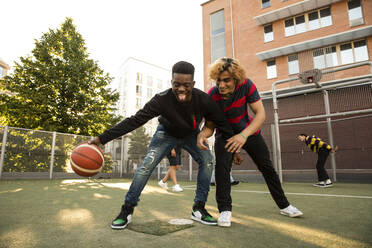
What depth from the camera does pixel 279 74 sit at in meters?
18.8

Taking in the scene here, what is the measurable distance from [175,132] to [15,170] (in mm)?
10234

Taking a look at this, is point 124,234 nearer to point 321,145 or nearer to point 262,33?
point 321,145

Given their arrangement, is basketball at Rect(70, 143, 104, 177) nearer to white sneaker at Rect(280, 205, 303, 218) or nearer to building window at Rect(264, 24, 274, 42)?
white sneaker at Rect(280, 205, 303, 218)

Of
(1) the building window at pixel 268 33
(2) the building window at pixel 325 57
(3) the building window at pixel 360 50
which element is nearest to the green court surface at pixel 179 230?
(2) the building window at pixel 325 57

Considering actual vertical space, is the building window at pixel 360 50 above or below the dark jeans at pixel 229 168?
above

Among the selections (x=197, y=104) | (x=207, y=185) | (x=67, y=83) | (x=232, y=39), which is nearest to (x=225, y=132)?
(x=197, y=104)

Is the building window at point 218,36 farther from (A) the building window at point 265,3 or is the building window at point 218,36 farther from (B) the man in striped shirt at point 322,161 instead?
(B) the man in striped shirt at point 322,161

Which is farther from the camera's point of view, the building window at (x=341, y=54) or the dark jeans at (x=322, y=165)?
the building window at (x=341, y=54)

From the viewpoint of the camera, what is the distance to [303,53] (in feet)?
60.0

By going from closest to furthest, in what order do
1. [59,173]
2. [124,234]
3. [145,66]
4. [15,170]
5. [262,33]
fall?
[124,234] < [15,170] < [59,173] < [262,33] < [145,66]

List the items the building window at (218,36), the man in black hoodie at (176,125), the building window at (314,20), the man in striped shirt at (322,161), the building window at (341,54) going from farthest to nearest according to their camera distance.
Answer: the building window at (218,36) → the building window at (314,20) → the building window at (341,54) → the man in striped shirt at (322,161) → the man in black hoodie at (176,125)

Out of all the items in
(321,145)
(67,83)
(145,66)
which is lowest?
(321,145)

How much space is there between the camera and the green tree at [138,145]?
43.5 feet

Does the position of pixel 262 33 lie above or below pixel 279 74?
above
